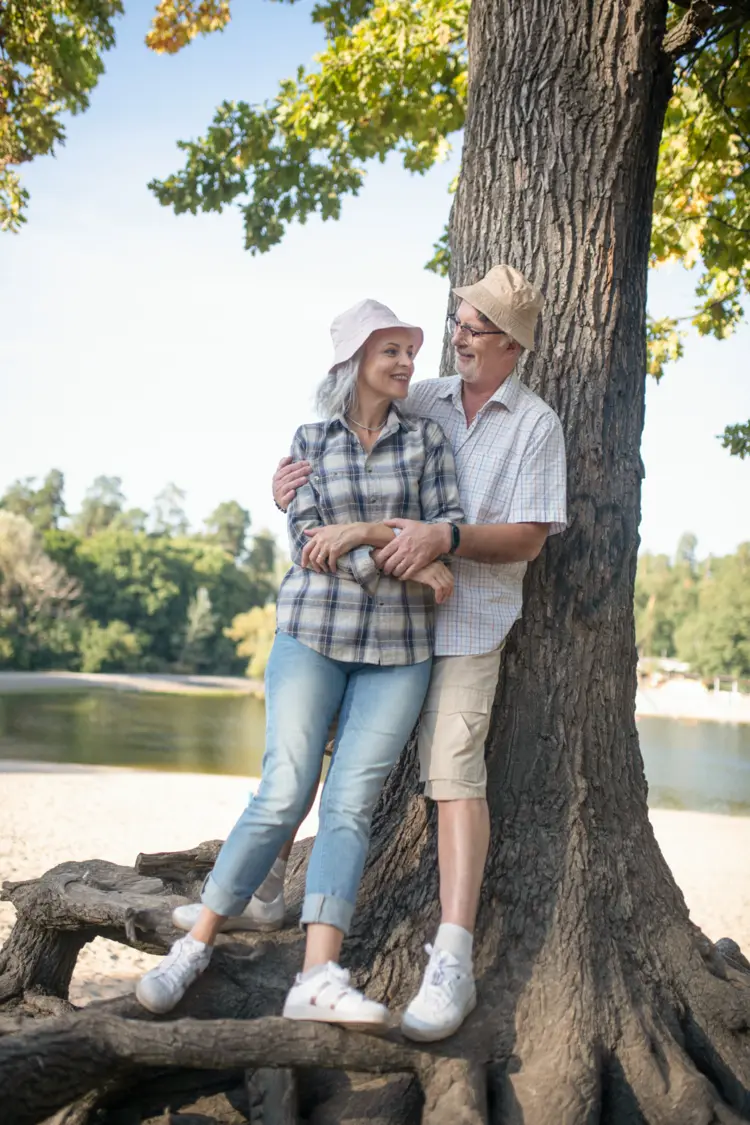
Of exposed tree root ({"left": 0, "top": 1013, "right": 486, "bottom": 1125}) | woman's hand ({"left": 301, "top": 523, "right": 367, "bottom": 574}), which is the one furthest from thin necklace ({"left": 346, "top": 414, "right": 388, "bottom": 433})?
exposed tree root ({"left": 0, "top": 1013, "right": 486, "bottom": 1125})

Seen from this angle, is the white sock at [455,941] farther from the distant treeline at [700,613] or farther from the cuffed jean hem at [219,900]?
the distant treeline at [700,613]

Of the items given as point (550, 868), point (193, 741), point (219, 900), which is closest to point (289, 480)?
point (219, 900)

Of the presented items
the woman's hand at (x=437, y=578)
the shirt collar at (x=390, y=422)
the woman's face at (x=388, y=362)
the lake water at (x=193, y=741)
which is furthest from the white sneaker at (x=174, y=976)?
the lake water at (x=193, y=741)

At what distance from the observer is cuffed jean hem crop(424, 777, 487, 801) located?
2.80 m

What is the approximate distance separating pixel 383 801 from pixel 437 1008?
950 mm

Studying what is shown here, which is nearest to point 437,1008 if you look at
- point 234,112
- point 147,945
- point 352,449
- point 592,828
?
point 592,828

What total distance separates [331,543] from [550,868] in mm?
1281

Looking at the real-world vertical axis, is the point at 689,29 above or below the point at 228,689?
above

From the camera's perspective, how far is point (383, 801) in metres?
3.50

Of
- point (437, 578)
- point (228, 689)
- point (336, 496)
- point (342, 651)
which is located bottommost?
point (228, 689)

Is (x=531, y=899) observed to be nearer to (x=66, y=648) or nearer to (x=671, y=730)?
(x=671, y=730)

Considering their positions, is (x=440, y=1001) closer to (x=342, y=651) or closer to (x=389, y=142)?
(x=342, y=651)

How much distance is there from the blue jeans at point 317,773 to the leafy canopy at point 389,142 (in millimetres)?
5410

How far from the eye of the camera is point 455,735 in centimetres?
282
